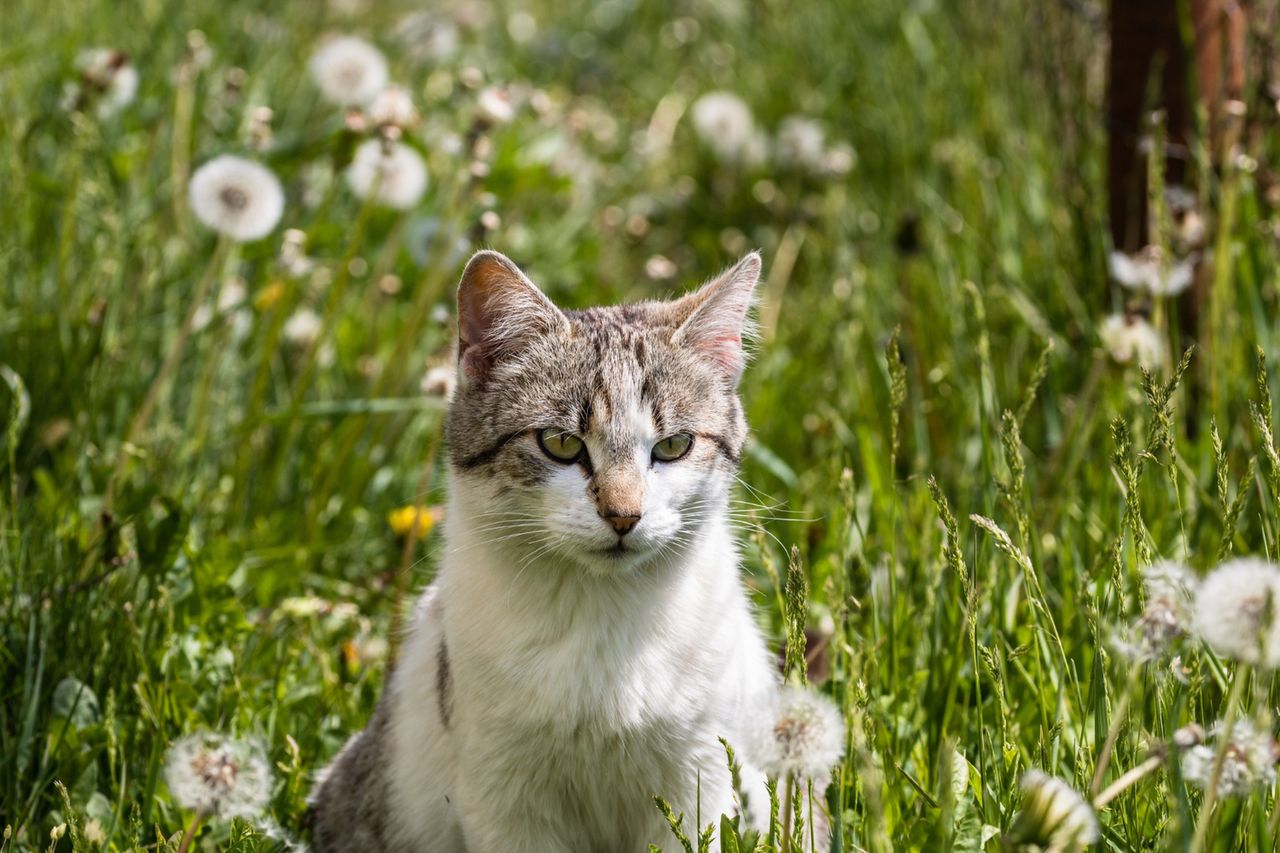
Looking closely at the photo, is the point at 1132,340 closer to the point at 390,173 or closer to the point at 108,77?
the point at 390,173

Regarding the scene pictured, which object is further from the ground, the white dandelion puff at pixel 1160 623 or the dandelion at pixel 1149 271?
the dandelion at pixel 1149 271

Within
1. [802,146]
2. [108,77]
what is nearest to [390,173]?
[108,77]

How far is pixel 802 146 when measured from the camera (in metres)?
5.69

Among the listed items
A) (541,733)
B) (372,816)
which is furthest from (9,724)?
(541,733)

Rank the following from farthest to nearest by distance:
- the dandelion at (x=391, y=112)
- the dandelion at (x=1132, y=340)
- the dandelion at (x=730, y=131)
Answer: the dandelion at (x=730, y=131), the dandelion at (x=1132, y=340), the dandelion at (x=391, y=112)

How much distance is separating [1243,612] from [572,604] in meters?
→ 1.17

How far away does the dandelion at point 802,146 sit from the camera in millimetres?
5668

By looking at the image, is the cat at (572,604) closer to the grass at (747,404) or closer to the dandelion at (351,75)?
the grass at (747,404)

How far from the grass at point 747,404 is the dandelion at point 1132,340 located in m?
0.11

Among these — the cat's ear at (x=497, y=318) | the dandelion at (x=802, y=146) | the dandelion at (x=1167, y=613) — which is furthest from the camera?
the dandelion at (x=802, y=146)

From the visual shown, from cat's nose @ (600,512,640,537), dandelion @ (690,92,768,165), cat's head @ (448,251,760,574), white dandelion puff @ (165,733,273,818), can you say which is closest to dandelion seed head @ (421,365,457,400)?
cat's head @ (448,251,760,574)

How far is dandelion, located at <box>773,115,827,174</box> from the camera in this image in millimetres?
5668

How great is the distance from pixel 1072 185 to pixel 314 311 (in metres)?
2.45

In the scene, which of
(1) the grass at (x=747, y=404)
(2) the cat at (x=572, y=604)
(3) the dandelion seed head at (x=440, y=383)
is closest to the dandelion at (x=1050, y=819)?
(1) the grass at (x=747, y=404)
